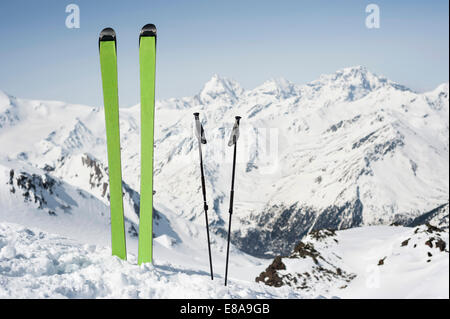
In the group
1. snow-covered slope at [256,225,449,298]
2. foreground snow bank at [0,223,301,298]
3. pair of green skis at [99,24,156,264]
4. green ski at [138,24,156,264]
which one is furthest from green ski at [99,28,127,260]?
snow-covered slope at [256,225,449,298]

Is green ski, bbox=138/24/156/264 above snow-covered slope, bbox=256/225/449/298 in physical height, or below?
above

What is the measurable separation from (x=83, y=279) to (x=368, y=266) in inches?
2261

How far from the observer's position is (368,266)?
5900 centimetres

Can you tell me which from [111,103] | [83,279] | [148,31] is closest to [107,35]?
[148,31]

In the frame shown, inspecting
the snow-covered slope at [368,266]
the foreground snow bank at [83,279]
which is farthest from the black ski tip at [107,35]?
the snow-covered slope at [368,266]

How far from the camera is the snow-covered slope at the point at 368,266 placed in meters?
34.7

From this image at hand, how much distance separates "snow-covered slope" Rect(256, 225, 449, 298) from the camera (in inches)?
1366

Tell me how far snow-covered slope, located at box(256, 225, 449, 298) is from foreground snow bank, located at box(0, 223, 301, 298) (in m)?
22.9

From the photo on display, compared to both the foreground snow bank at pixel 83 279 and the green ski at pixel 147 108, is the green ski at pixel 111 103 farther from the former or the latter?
the foreground snow bank at pixel 83 279

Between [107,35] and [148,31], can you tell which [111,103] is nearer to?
[107,35]

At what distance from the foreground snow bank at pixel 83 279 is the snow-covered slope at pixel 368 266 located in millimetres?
22907

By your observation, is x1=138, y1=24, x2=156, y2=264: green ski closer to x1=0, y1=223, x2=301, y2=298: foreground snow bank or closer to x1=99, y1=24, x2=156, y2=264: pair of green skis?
x1=99, y1=24, x2=156, y2=264: pair of green skis

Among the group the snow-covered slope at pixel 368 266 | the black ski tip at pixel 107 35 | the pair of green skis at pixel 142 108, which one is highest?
the black ski tip at pixel 107 35
